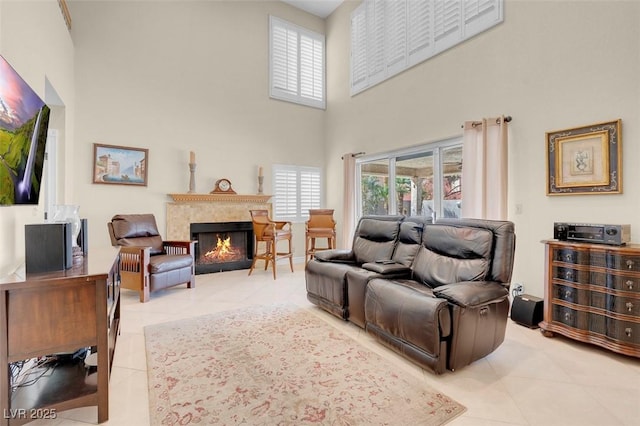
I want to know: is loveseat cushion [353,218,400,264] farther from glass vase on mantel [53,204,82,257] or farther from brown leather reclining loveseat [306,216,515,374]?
glass vase on mantel [53,204,82,257]

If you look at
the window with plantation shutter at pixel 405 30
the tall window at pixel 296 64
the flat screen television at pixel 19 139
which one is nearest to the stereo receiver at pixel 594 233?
the window with plantation shutter at pixel 405 30

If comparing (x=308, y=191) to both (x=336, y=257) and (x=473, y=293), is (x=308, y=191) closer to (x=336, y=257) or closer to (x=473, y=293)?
(x=336, y=257)

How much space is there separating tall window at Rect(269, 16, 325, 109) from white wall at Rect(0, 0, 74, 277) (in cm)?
331

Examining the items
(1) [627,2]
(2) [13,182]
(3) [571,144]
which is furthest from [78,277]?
(1) [627,2]

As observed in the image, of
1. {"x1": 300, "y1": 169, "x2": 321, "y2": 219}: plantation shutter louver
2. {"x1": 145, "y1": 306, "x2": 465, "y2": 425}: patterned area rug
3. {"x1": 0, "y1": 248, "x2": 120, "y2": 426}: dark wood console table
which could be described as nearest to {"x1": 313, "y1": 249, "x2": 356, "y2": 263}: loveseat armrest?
{"x1": 145, "y1": 306, "x2": 465, "y2": 425}: patterned area rug

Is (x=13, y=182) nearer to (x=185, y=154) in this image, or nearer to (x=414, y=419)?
(x=414, y=419)

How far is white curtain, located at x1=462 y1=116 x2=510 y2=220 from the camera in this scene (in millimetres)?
3477

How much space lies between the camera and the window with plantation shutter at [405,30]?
3865 millimetres

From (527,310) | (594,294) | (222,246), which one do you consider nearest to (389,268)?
(527,310)

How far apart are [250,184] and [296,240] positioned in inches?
59.6

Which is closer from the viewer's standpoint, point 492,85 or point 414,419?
point 414,419

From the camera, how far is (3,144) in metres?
1.74

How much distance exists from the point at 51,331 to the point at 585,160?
14.2 feet

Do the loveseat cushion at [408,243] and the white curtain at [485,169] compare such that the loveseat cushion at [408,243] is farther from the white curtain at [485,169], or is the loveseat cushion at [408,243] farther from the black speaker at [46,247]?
the black speaker at [46,247]
